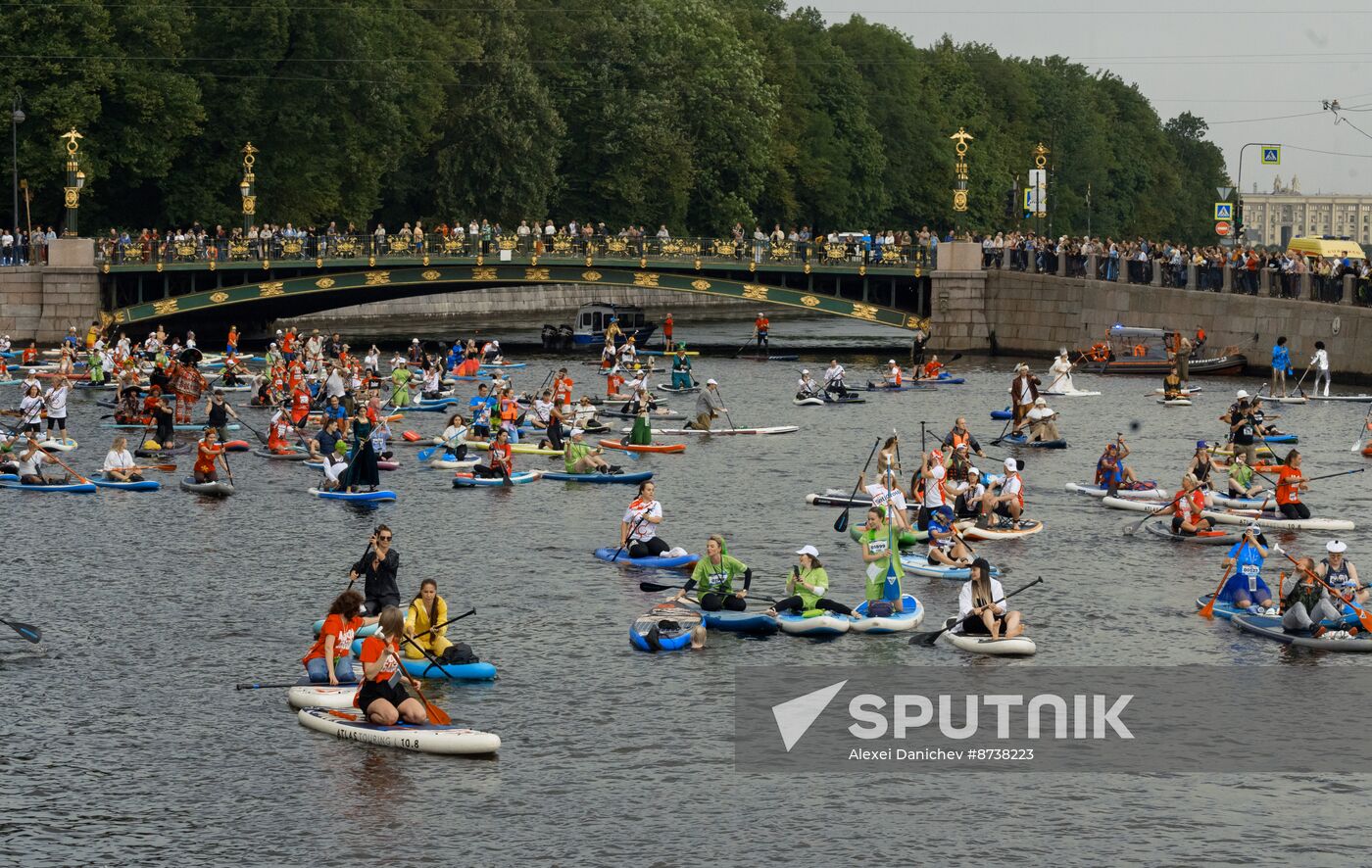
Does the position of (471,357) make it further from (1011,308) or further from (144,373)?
(1011,308)

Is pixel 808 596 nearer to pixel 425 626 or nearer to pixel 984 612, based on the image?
pixel 984 612

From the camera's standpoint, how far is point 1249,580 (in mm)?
35844

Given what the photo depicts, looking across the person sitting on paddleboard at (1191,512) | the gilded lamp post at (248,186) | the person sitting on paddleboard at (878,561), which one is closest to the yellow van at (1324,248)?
the gilded lamp post at (248,186)

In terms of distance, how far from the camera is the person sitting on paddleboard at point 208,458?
5050 centimetres

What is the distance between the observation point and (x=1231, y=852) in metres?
25.1

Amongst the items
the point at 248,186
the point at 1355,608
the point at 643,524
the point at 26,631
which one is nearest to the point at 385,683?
the point at 26,631

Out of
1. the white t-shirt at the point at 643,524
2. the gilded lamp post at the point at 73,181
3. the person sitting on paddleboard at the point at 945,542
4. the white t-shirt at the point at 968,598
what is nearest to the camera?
the white t-shirt at the point at 968,598

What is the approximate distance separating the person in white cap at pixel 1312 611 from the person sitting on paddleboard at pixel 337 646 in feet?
45.6

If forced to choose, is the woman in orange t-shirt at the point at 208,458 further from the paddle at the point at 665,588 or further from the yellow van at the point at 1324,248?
the yellow van at the point at 1324,248

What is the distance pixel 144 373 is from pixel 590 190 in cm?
4593

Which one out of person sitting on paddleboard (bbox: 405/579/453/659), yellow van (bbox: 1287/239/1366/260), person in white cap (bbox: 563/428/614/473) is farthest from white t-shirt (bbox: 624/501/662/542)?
yellow van (bbox: 1287/239/1366/260)

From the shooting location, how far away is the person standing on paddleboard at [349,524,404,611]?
1332 inches

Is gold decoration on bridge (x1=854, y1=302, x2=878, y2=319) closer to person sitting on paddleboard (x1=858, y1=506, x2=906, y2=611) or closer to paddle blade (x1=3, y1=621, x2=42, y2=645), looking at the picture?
person sitting on paddleboard (x1=858, y1=506, x2=906, y2=611)

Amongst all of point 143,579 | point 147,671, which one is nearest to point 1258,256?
point 143,579
